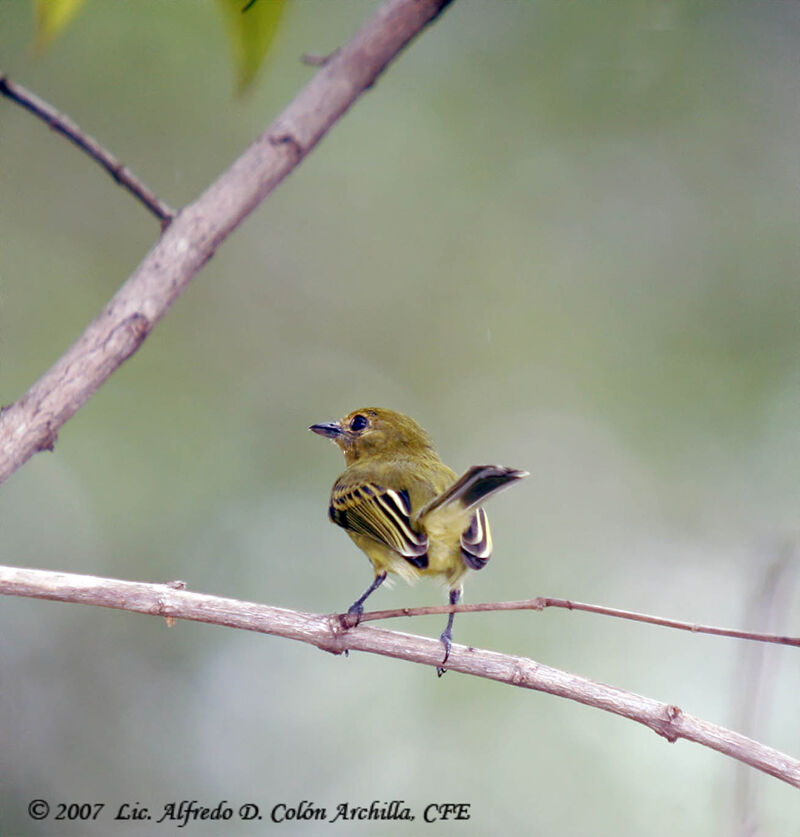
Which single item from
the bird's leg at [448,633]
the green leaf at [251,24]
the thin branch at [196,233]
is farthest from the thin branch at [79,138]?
the bird's leg at [448,633]

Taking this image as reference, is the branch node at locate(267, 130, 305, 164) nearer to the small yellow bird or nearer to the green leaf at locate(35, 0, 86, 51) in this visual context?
the green leaf at locate(35, 0, 86, 51)

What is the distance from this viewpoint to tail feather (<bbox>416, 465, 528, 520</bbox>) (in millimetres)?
1429

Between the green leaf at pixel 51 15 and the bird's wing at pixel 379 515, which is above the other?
the bird's wing at pixel 379 515

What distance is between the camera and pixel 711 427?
2.78 meters

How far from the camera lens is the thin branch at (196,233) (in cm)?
113

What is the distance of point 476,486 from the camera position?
5.08ft

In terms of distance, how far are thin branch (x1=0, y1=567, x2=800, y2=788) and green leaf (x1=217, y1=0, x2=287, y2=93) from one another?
0.67 meters

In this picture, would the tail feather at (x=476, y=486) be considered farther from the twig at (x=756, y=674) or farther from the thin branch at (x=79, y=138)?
the thin branch at (x=79, y=138)

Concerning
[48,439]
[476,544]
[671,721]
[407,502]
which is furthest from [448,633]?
[48,439]

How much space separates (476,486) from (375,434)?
729 millimetres

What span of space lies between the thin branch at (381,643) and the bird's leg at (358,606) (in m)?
0.01

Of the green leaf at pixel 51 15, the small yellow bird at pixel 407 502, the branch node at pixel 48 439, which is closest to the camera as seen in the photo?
the green leaf at pixel 51 15

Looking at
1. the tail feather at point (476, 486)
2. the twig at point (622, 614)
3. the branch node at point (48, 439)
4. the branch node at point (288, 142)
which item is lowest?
the branch node at point (48, 439)

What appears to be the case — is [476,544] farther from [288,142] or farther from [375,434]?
[288,142]
